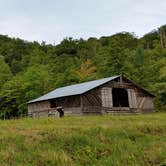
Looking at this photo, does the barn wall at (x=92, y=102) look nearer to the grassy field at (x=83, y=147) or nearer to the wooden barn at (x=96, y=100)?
the wooden barn at (x=96, y=100)

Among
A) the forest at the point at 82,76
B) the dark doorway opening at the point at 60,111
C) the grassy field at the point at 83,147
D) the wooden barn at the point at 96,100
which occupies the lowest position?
the grassy field at the point at 83,147

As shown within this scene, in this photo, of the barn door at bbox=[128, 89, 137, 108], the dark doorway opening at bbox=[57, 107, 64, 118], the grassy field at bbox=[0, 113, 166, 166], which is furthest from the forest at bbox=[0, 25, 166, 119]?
the grassy field at bbox=[0, 113, 166, 166]

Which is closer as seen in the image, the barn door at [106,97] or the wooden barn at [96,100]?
the wooden barn at [96,100]

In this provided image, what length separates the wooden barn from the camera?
30734 millimetres

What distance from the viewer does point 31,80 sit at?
1928 inches

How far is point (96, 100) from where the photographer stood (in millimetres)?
31172

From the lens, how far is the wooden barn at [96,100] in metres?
30.7

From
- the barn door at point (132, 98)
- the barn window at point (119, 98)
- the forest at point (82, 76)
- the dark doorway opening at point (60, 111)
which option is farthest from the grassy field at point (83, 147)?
the forest at point (82, 76)

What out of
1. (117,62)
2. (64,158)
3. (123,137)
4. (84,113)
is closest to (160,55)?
(117,62)

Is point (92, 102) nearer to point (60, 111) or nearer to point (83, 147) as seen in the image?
point (60, 111)

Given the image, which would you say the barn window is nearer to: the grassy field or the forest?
the forest

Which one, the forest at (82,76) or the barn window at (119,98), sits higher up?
the forest at (82,76)

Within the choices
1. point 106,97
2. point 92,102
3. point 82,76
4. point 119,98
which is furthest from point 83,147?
point 82,76

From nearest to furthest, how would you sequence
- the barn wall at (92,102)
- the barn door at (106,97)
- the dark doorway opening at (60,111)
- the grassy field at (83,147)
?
the grassy field at (83,147) → the barn wall at (92,102) → the barn door at (106,97) → the dark doorway opening at (60,111)
